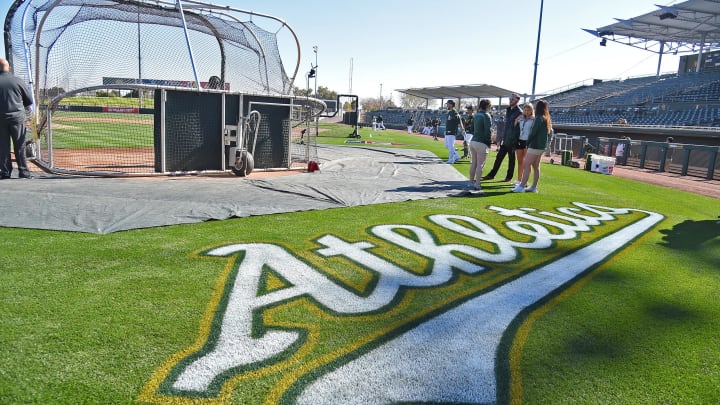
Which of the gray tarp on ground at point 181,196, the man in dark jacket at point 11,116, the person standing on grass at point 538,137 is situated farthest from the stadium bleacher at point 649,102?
the man in dark jacket at point 11,116

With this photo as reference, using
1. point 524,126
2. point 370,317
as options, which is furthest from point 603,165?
point 370,317

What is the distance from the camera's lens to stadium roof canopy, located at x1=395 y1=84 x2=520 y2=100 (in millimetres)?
36291

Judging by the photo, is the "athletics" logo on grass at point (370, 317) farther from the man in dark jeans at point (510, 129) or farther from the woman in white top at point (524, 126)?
the man in dark jeans at point (510, 129)

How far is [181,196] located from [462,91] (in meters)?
38.1

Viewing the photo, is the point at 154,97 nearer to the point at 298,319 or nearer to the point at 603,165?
the point at 298,319

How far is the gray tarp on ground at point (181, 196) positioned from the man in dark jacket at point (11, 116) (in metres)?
0.46

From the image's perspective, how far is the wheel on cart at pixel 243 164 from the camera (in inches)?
353

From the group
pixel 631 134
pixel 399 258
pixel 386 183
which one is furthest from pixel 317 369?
pixel 631 134

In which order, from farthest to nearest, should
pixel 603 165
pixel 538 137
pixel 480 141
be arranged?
1. pixel 603 165
2. pixel 480 141
3. pixel 538 137

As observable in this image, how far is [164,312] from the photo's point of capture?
2.86 meters

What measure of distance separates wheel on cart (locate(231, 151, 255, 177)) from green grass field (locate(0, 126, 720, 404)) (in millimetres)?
4026

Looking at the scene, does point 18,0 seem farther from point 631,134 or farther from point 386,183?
point 631,134

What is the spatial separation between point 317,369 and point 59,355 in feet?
4.41

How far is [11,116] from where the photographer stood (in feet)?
23.4
